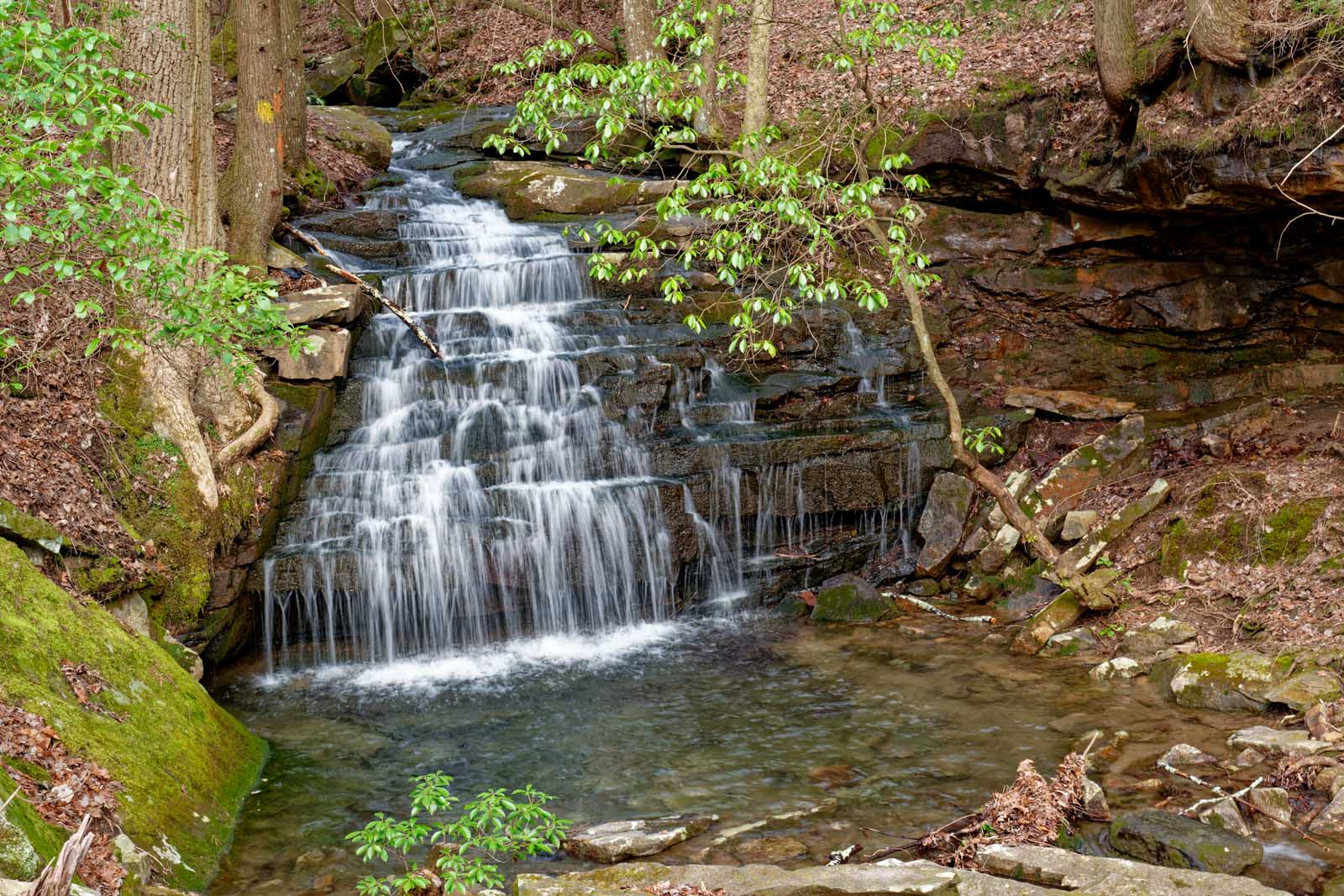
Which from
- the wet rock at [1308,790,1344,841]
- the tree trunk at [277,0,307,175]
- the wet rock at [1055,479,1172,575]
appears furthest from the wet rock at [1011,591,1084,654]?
the tree trunk at [277,0,307,175]

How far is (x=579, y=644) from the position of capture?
9.57m

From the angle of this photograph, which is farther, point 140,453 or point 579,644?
point 579,644

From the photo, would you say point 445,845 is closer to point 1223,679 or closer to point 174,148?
point 1223,679

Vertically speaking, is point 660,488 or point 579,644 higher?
point 660,488

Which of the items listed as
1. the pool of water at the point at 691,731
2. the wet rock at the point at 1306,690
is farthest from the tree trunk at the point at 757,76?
the wet rock at the point at 1306,690

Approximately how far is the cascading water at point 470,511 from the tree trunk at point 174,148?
1.33 meters

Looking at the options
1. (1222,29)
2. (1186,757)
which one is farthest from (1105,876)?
(1222,29)

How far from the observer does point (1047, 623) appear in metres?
9.09

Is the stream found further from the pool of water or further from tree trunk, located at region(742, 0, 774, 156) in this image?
tree trunk, located at region(742, 0, 774, 156)

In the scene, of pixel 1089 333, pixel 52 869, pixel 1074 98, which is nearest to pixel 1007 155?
pixel 1074 98

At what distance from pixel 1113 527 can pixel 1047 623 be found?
1366mm

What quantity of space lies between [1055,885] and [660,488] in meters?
6.10

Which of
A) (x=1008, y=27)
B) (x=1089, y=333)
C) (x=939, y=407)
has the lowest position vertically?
(x=939, y=407)

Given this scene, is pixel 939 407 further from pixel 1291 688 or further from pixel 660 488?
pixel 1291 688
